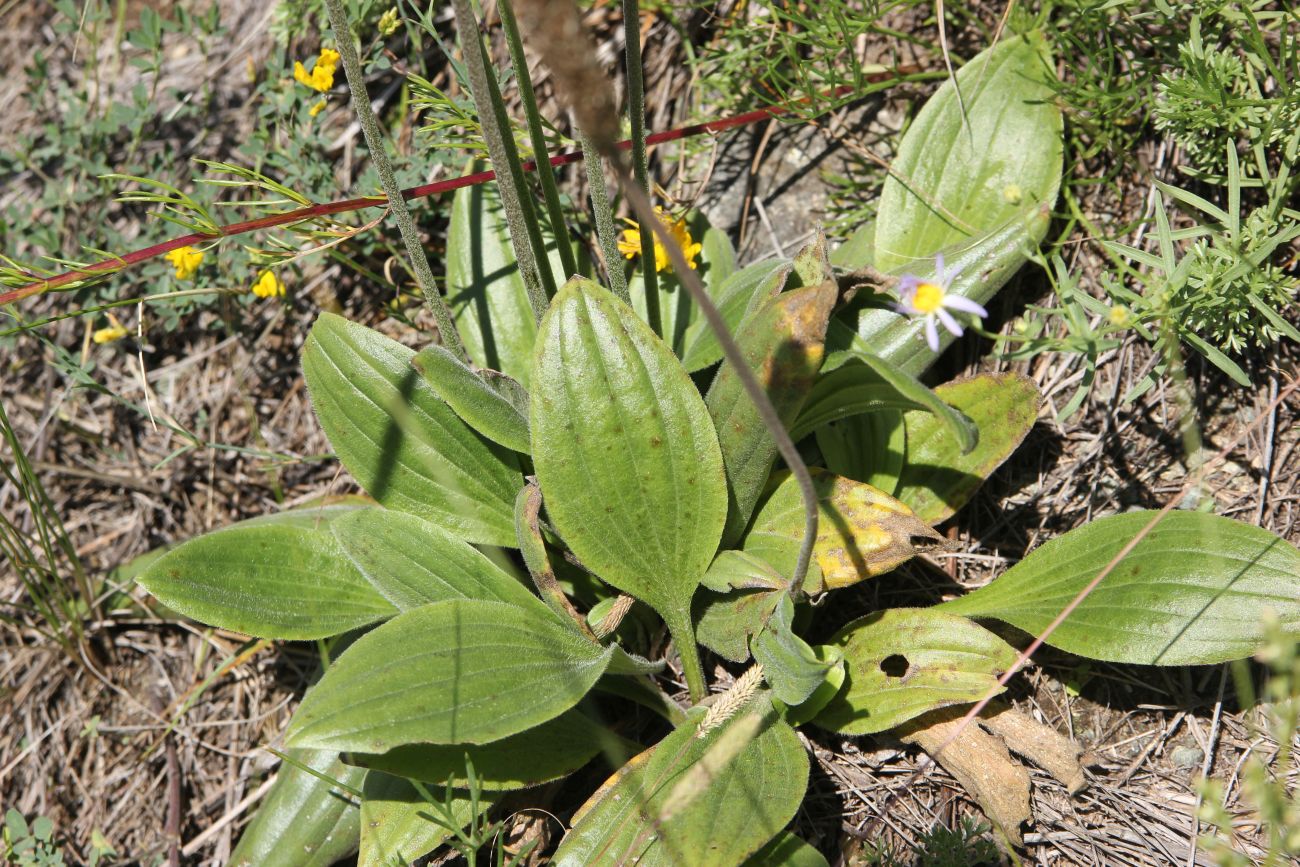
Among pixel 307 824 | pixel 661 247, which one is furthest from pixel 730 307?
pixel 307 824

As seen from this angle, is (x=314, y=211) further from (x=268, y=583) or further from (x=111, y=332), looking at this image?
(x=111, y=332)

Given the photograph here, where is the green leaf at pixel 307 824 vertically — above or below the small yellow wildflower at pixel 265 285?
below

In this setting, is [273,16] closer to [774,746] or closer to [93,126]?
[93,126]

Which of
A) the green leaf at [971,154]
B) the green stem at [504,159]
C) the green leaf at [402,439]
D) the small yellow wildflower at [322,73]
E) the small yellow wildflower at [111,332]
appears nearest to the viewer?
the green stem at [504,159]

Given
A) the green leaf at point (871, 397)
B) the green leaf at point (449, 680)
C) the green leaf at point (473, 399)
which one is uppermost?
the green leaf at point (473, 399)

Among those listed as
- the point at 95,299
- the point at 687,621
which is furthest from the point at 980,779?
the point at 95,299

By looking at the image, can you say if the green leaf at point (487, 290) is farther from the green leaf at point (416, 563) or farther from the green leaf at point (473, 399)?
the green leaf at point (416, 563)

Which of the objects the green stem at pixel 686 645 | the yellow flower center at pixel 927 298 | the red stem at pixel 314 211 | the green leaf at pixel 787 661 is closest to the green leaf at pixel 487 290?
the red stem at pixel 314 211
